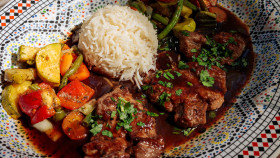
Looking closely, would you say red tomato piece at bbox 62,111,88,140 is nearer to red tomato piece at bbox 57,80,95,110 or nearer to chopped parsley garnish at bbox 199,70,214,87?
→ red tomato piece at bbox 57,80,95,110

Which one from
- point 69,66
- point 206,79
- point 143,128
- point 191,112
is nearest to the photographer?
point 143,128

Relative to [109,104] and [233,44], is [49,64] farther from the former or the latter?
[233,44]

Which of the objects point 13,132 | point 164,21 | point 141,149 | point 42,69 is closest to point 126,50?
point 164,21

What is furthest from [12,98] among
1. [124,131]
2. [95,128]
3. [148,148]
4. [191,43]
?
[191,43]

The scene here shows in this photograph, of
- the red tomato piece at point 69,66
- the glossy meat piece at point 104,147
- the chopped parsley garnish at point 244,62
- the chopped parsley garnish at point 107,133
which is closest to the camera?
the glossy meat piece at point 104,147

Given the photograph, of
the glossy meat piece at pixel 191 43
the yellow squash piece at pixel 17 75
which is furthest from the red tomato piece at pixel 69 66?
the glossy meat piece at pixel 191 43

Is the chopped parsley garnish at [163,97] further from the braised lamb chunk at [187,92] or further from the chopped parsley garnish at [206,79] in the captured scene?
the chopped parsley garnish at [206,79]
